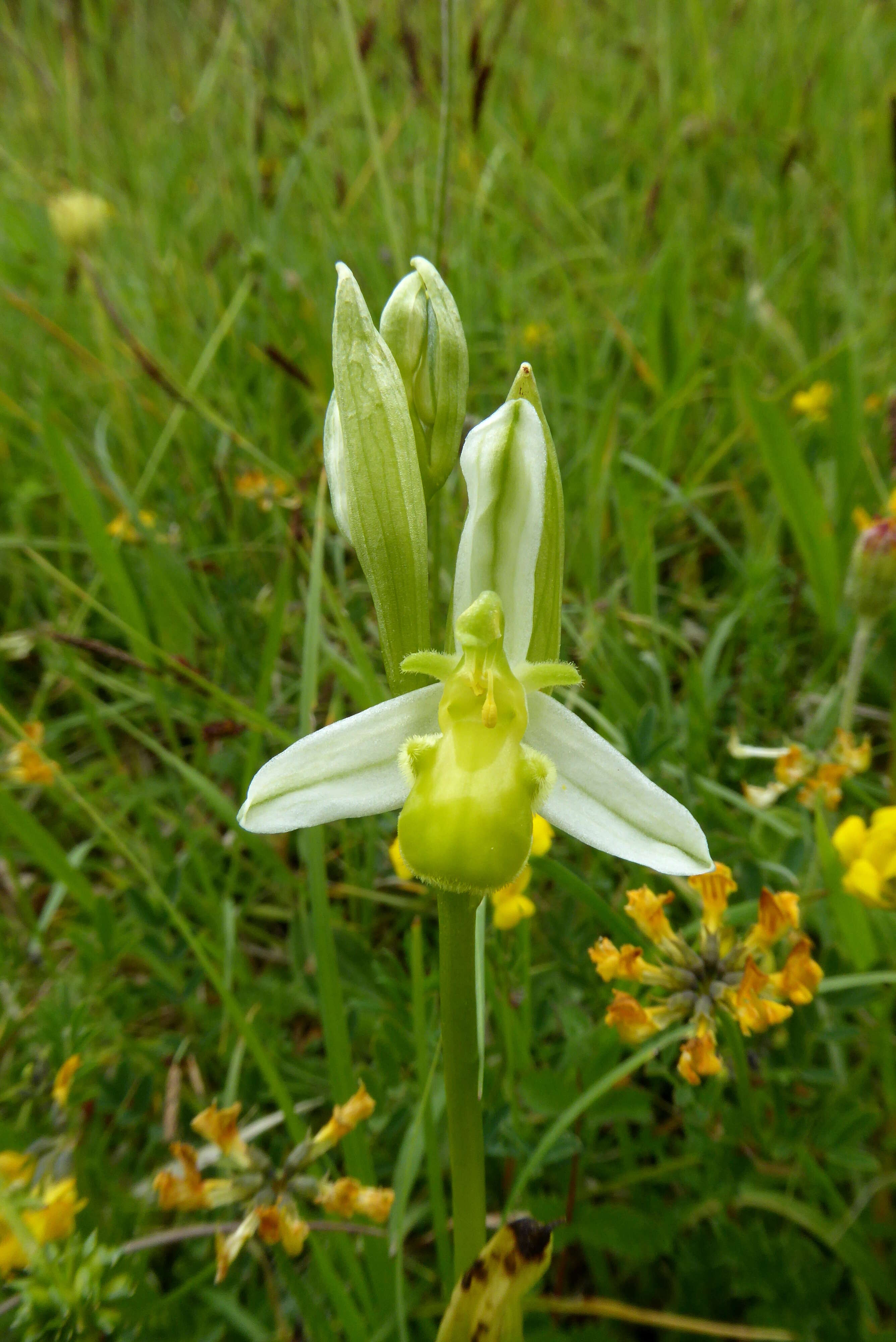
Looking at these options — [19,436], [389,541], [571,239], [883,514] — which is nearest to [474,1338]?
[389,541]

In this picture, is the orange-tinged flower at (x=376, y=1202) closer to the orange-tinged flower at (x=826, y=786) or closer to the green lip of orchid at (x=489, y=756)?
the green lip of orchid at (x=489, y=756)

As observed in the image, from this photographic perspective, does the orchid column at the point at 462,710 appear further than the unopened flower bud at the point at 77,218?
No

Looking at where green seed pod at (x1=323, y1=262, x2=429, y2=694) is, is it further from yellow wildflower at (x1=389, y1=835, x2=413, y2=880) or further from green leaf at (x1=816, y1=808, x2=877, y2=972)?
green leaf at (x1=816, y1=808, x2=877, y2=972)

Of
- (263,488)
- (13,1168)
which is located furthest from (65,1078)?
(263,488)

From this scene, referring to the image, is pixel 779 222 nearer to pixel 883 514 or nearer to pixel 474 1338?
pixel 883 514

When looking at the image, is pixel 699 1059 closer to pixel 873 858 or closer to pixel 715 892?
pixel 715 892

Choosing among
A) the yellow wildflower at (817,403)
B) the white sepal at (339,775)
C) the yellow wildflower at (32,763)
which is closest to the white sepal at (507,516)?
the white sepal at (339,775)

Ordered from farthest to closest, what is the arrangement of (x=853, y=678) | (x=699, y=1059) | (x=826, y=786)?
(x=853, y=678) < (x=826, y=786) < (x=699, y=1059)
